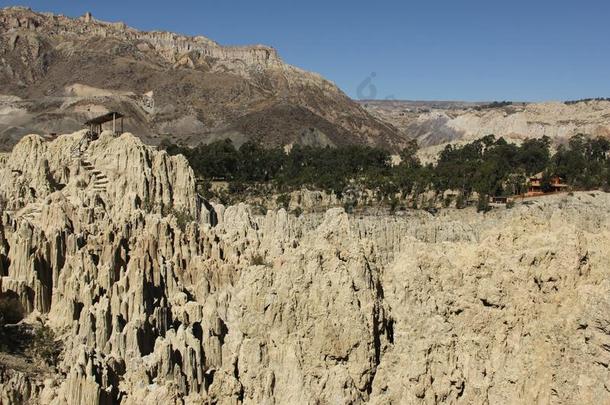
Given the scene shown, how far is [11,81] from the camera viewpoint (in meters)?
192

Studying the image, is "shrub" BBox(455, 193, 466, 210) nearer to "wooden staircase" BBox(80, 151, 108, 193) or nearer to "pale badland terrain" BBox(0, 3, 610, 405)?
"pale badland terrain" BBox(0, 3, 610, 405)

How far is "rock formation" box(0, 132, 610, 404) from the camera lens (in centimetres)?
1911

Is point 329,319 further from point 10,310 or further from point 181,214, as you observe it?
point 181,214

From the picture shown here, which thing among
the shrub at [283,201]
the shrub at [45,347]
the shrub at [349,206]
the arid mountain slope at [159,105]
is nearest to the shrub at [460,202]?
the shrub at [349,206]

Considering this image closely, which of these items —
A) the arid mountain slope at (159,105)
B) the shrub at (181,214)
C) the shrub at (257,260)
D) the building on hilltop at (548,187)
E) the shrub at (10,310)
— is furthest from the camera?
the arid mountain slope at (159,105)

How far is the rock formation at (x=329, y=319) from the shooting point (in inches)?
752

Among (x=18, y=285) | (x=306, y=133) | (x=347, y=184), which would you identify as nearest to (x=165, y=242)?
(x=18, y=285)

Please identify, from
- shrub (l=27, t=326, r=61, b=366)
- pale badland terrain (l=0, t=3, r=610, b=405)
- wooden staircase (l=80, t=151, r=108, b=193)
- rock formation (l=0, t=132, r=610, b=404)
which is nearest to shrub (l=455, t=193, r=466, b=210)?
pale badland terrain (l=0, t=3, r=610, b=405)

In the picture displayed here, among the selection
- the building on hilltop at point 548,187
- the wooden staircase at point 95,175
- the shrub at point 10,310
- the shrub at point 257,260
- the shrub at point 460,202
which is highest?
the wooden staircase at point 95,175

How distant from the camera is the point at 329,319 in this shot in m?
21.7

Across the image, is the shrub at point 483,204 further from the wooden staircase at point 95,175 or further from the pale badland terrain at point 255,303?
the wooden staircase at point 95,175

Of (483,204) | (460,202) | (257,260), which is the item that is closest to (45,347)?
(257,260)

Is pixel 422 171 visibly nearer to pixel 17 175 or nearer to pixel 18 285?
pixel 17 175

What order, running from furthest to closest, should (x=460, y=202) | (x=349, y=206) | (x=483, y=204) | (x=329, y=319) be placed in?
(x=349, y=206) < (x=460, y=202) < (x=483, y=204) < (x=329, y=319)
